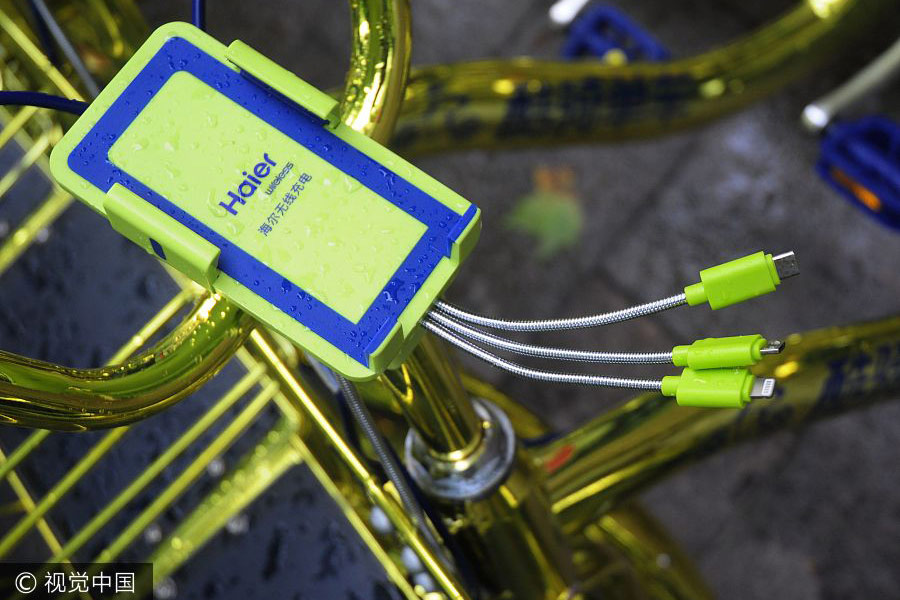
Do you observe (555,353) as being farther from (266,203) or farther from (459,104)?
(459,104)

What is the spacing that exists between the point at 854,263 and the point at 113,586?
1.41 meters

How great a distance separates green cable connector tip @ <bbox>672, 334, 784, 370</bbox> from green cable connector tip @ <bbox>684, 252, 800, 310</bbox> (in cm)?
2

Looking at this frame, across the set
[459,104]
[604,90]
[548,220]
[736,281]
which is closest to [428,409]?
[736,281]

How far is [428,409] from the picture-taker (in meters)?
0.85

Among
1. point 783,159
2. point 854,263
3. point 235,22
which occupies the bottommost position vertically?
point 854,263

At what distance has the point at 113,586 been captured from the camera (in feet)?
3.05

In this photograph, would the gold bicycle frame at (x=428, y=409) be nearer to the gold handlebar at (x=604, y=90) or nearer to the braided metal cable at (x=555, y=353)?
the gold handlebar at (x=604, y=90)

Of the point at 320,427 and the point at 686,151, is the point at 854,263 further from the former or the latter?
the point at 320,427

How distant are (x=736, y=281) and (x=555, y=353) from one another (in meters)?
0.11

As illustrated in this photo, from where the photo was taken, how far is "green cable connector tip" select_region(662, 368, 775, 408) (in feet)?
2.08

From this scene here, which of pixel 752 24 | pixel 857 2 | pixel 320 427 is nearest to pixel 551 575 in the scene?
pixel 320 427

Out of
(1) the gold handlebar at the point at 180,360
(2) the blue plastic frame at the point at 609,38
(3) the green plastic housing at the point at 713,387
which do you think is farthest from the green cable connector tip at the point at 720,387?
(2) the blue plastic frame at the point at 609,38

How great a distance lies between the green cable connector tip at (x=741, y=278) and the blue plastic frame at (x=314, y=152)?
0.49 feet

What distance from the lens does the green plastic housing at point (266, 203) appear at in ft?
2.24
